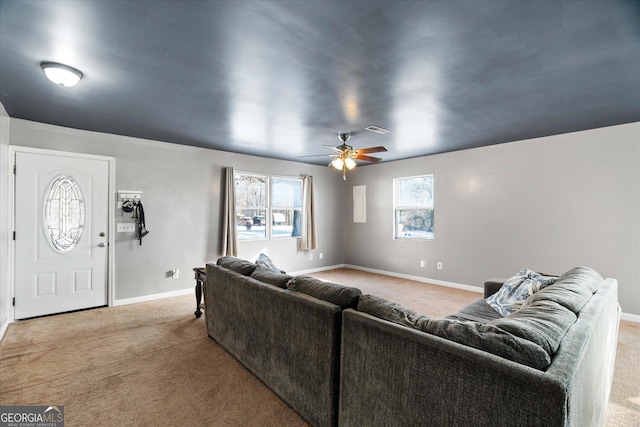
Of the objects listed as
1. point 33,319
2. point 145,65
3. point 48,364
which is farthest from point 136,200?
point 145,65

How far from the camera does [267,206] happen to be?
244 inches

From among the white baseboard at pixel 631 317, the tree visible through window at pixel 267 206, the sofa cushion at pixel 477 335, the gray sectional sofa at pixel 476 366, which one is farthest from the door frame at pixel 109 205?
the white baseboard at pixel 631 317

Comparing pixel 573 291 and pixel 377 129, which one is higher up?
pixel 377 129

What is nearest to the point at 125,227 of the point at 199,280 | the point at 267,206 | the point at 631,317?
the point at 199,280

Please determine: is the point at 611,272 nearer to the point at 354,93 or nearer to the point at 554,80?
the point at 554,80

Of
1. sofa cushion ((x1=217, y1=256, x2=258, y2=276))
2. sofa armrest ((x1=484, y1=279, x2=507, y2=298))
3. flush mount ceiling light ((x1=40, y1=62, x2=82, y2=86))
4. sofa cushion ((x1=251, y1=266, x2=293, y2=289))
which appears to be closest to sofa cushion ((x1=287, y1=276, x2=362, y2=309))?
sofa cushion ((x1=251, y1=266, x2=293, y2=289))

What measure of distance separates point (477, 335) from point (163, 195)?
189 inches

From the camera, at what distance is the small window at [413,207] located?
19.5 ft

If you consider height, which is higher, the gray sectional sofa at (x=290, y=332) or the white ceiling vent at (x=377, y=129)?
the white ceiling vent at (x=377, y=129)

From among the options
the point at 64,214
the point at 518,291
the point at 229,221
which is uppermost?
the point at 64,214

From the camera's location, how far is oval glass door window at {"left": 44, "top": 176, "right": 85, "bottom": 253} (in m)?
3.91

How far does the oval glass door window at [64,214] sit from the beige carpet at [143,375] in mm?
978

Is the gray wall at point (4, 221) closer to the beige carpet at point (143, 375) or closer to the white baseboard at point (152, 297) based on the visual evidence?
the beige carpet at point (143, 375)

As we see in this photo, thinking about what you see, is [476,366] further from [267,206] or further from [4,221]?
[267,206]
